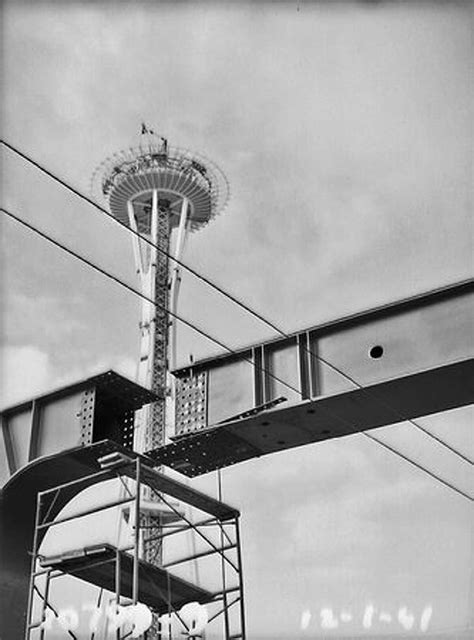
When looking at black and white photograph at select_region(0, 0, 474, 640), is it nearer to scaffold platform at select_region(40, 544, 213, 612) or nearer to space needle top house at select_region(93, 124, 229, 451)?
scaffold platform at select_region(40, 544, 213, 612)

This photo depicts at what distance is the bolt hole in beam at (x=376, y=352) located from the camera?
10.2m

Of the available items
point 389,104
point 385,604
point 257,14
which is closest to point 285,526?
point 385,604

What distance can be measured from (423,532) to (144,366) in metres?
32.4

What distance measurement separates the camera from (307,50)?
61.7ft

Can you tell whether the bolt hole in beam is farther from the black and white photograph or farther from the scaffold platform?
the scaffold platform

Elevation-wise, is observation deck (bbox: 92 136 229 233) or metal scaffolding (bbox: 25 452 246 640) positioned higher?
observation deck (bbox: 92 136 229 233)

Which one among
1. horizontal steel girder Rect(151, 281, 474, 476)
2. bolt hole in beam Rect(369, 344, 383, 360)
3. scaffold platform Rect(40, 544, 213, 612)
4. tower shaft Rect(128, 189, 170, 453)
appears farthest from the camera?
tower shaft Rect(128, 189, 170, 453)

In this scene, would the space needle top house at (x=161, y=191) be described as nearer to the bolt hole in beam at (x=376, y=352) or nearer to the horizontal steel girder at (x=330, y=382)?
the horizontal steel girder at (x=330, y=382)

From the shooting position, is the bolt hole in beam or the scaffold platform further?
the scaffold platform

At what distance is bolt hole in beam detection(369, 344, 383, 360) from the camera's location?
1016cm

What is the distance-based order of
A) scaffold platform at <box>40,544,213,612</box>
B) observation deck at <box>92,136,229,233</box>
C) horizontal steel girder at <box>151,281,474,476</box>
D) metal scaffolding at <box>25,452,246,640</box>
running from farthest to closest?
observation deck at <box>92,136,229,233</box>, scaffold platform at <box>40,544,213,612</box>, metal scaffolding at <box>25,452,246,640</box>, horizontal steel girder at <box>151,281,474,476</box>

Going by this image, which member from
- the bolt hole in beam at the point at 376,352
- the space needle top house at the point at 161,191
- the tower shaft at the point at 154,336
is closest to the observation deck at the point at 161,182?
the space needle top house at the point at 161,191

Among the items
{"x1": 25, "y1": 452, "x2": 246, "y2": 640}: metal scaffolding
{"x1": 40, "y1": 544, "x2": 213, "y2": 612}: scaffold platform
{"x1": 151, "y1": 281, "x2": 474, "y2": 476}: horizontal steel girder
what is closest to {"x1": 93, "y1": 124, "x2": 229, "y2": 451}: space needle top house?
{"x1": 40, "y1": 544, "x2": 213, "y2": 612}: scaffold platform

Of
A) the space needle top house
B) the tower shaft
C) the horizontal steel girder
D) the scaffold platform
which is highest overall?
the space needle top house
